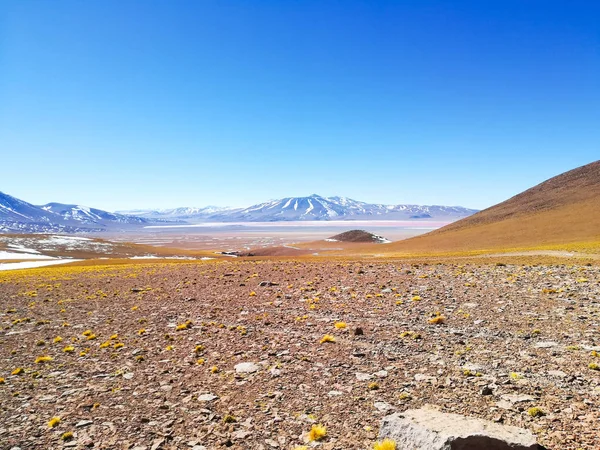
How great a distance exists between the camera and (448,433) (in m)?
4.48

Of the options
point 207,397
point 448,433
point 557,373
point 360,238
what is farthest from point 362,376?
point 360,238

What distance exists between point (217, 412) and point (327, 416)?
2105mm

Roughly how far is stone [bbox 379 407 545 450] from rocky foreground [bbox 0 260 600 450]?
2.50 feet

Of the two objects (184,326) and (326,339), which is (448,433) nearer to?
(326,339)

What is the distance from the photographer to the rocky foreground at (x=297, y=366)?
616 cm

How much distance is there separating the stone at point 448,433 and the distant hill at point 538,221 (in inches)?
2227

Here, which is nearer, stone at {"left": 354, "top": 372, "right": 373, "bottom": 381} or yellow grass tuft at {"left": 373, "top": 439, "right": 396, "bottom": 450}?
yellow grass tuft at {"left": 373, "top": 439, "right": 396, "bottom": 450}

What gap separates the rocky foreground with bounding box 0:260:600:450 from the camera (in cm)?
616

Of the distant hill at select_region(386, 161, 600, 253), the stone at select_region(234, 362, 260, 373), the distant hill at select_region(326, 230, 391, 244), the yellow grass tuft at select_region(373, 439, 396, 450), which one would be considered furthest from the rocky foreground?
the distant hill at select_region(326, 230, 391, 244)

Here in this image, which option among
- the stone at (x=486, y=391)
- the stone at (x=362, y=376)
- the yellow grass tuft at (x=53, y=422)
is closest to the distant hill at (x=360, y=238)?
the stone at (x=362, y=376)

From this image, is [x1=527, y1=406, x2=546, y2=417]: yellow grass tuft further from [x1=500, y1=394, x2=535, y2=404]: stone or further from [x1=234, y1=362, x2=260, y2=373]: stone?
[x1=234, y1=362, x2=260, y2=373]: stone

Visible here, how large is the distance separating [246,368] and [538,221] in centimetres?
8046

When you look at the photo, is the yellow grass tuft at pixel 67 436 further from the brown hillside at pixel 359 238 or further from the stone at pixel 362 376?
the brown hillside at pixel 359 238

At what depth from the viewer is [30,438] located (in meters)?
6.29
